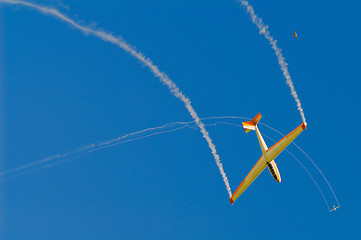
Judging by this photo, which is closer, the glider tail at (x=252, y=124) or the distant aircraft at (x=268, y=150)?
the distant aircraft at (x=268, y=150)

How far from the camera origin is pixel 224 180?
74.3 metres

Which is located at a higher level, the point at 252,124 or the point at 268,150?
the point at 252,124

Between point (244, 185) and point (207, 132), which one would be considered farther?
point (244, 185)

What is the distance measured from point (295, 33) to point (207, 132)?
60.8 feet

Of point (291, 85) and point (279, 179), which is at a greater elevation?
point (291, 85)

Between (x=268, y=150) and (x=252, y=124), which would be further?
(x=252, y=124)

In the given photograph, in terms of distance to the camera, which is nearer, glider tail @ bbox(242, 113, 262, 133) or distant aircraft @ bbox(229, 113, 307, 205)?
distant aircraft @ bbox(229, 113, 307, 205)

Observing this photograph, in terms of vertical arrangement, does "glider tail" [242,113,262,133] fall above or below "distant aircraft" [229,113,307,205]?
above

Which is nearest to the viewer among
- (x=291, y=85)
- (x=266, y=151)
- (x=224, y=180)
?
(x=291, y=85)

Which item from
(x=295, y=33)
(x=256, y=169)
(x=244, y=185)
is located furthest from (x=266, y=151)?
(x=295, y=33)

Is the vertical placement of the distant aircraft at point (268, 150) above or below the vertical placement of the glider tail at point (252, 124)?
below

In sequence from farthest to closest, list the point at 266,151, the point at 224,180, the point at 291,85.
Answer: the point at 224,180
the point at 266,151
the point at 291,85

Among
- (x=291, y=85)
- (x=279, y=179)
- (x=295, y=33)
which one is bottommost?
(x=279, y=179)

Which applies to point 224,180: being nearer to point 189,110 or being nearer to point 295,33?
point 189,110
